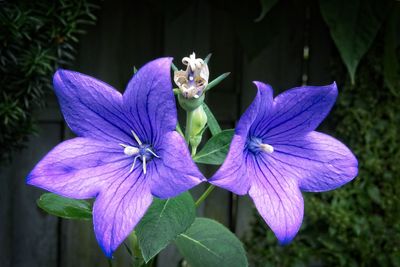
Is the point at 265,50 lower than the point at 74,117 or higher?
lower

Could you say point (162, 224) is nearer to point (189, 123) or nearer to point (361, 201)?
point (189, 123)

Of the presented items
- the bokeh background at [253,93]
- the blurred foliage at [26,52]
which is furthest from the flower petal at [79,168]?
the bokeh background at [253,93]

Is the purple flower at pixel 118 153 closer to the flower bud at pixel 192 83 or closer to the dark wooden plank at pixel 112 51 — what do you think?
the flower bud at pixel 192 83

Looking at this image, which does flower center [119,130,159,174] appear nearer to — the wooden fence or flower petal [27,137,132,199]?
flower petal [27,137,132,199]

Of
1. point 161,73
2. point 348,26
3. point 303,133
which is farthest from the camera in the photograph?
point 348,26

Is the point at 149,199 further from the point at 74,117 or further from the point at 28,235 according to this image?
the point at 28,235

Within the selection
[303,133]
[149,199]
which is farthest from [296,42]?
[149,199]

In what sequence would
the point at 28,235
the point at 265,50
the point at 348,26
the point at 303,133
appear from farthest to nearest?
the point at 265,50
the point at 28,235
the point at 348,26
the point at 303,133

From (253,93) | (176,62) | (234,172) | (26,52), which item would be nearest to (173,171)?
(234,172)
